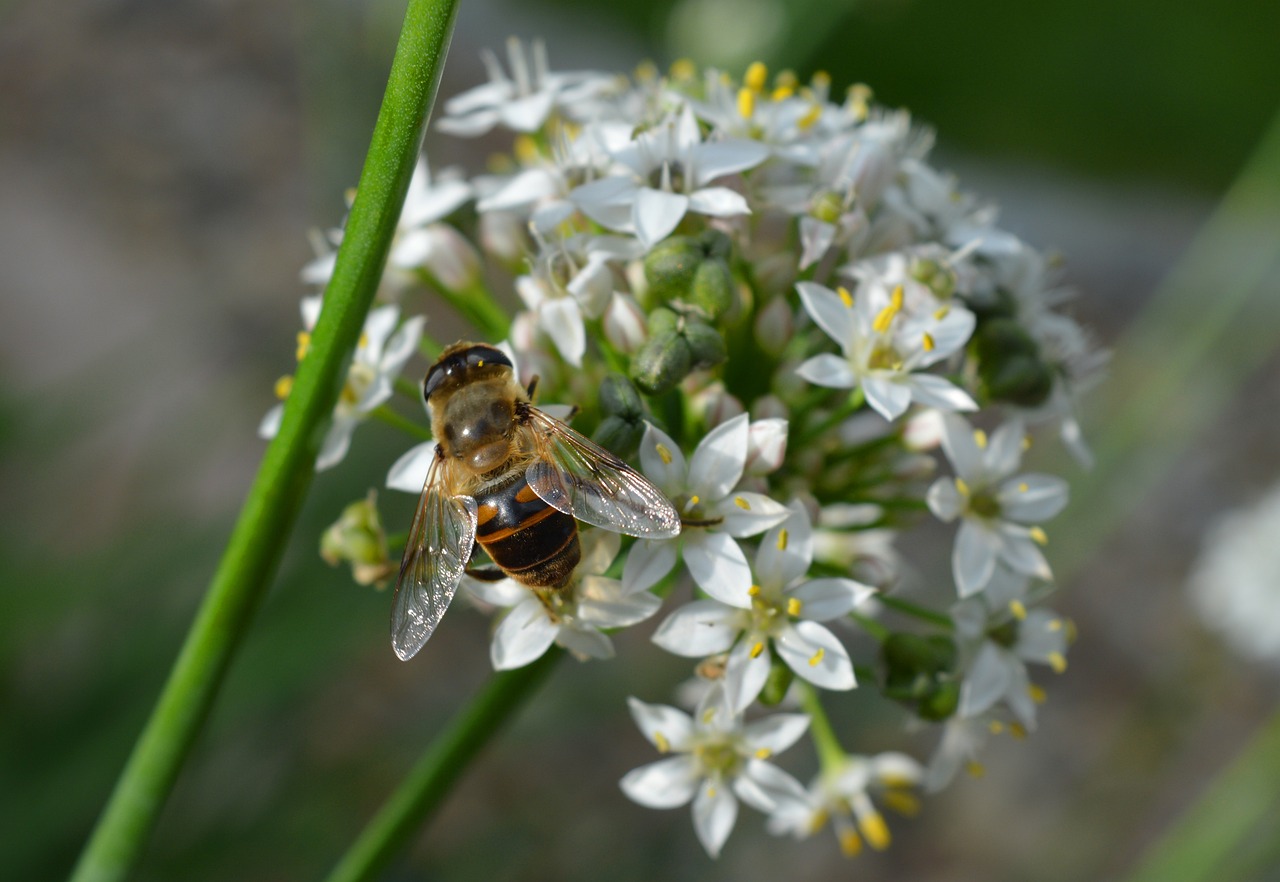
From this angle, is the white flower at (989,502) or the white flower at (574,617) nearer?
the white flower at (574,617)

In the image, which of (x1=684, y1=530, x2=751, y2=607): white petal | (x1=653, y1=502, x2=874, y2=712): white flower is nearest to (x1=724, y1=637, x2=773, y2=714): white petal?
(x1=653, y1=502, x2=874, y2=712): white flower

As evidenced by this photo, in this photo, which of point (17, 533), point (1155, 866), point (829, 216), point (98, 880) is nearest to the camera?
point (98, 880)

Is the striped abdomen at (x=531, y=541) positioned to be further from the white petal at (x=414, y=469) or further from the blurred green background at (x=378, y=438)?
the blurred green background at (x=378, y=438)

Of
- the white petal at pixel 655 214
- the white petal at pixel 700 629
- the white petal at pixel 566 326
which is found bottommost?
the white petal at pixel 700 629

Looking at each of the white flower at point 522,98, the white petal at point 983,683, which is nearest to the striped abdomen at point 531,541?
the white petal at point 983,683

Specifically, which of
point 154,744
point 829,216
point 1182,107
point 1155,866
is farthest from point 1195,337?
point 1182,107

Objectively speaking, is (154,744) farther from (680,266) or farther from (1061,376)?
(1061,376)

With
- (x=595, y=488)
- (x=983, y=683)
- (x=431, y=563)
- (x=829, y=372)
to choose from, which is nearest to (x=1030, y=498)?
(x=983, y=683)

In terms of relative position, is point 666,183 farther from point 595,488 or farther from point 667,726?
point 667,726
